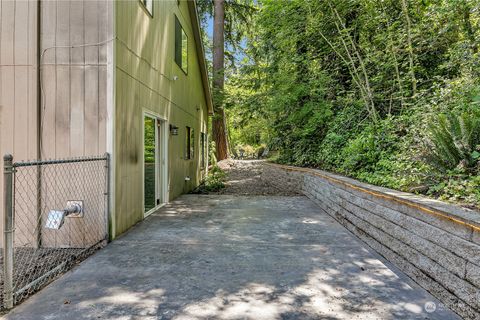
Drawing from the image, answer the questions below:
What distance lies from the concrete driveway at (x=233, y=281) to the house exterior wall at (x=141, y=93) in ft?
2.38

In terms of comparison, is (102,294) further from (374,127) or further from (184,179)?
(184,179)

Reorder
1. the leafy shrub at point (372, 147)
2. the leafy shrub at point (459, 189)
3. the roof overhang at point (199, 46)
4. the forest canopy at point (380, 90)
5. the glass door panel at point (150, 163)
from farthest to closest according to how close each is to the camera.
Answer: the roof overhang at point (199, 46), the glass door panel at point (150, 163), the leafy shrub at point (372, 147), the forest canopy at point (380, 90), the leafy shrub at point (459, 189)

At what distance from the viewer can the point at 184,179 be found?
9.08m

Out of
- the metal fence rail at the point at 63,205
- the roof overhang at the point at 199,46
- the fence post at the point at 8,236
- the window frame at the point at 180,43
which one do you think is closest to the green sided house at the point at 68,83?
the metal fence rail at the point at 63,205

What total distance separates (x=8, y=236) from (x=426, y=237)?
146 inches

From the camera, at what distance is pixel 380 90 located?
24.3 feet

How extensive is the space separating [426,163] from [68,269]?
15.1 feet

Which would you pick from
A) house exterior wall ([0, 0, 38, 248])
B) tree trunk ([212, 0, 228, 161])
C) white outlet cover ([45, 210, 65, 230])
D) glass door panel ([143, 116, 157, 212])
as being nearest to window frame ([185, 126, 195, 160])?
glass door panel ([143, 116, 157, 212])

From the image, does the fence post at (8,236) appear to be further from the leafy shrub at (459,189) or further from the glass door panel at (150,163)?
the leafy shrub at (459,189)

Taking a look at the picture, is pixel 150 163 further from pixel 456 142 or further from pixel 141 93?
pixel 456 142

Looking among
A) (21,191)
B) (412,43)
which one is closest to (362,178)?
(412,43)

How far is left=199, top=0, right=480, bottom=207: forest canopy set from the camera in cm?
401

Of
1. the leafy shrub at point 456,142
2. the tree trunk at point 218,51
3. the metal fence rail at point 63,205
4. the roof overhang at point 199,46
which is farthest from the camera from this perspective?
the tree trunk at point 218,51

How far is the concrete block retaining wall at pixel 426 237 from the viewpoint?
7.87 feet
